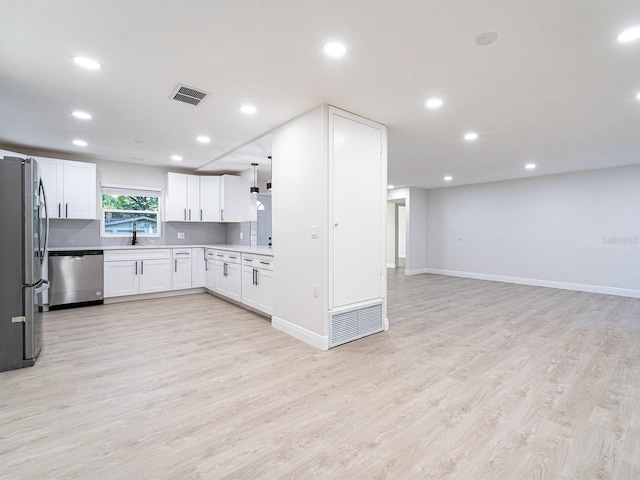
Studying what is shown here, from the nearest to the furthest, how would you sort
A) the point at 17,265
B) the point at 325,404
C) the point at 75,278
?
the point at 325,404 → the point at 17,265 → the point at 75,278

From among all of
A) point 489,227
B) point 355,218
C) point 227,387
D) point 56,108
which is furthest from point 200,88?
point 489,227

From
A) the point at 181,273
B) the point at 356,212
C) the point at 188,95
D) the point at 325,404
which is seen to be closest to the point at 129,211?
the point at 181,273

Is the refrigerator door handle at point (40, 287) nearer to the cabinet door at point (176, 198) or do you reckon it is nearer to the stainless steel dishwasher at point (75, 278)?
the stainless steel dishwasher at point (75, 278)

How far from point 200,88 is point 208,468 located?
2986 mm

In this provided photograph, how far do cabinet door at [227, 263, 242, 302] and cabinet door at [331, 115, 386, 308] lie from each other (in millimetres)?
2136

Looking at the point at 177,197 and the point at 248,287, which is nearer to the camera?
the point at 248,287

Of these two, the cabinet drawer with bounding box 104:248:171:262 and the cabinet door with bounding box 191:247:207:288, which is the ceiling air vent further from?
the cabinet door with bounding box 191:247:207:288

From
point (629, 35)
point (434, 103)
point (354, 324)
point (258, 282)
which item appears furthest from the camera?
point (258, 282)

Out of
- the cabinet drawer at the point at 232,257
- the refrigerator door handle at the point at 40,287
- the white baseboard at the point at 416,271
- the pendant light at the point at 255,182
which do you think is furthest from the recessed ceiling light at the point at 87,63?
the white baseboard at the point at 416,271

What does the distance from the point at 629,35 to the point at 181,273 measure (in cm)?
647

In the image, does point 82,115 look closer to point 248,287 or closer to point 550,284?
point 248,287

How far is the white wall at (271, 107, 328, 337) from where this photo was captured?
3229 mm

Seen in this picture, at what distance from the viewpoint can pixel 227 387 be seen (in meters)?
2.43

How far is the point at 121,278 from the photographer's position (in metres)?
5.23
